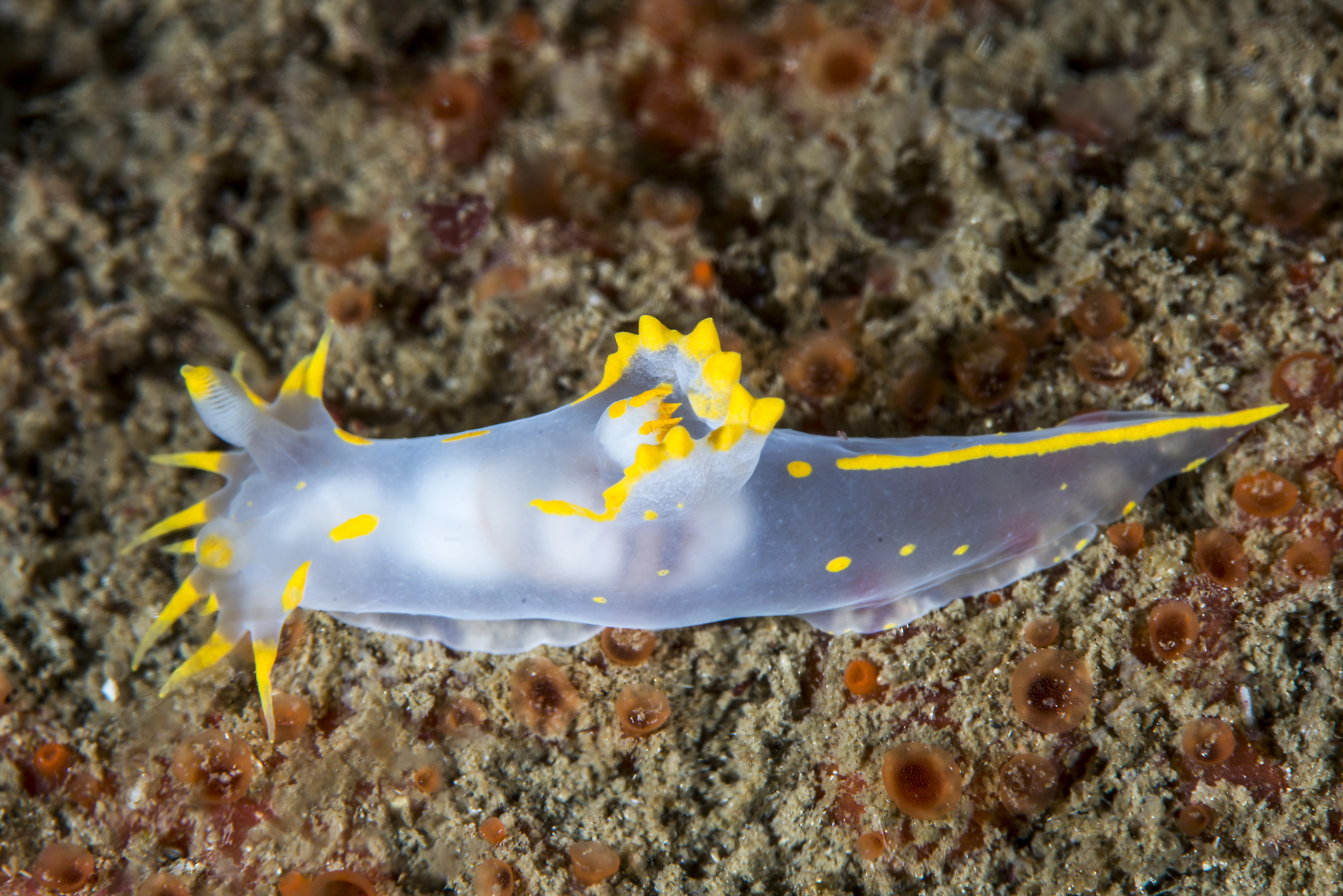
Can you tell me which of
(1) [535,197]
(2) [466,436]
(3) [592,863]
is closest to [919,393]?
(2) [466,436]

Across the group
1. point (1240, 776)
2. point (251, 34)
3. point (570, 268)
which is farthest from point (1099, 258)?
point (251, 34)

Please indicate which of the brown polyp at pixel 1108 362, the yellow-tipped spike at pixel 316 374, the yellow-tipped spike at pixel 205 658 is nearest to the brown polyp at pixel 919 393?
the brown polyp at pixel 1108 362

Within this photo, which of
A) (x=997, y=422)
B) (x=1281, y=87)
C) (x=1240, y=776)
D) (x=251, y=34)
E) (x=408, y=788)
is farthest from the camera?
(x=251, y=34)

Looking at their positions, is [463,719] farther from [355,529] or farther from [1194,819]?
[1194,819]

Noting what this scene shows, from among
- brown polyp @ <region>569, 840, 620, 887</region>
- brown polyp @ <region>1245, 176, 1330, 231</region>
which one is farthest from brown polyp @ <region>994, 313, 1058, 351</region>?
brown polyp @ <region>569, 840, 620, 887</region>

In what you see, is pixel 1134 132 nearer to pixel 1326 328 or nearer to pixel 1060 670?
pixel 1326 328

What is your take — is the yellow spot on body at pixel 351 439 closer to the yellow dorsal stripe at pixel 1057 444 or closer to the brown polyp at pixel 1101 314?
the yellow dorsal stripe at pixel 1057 444
